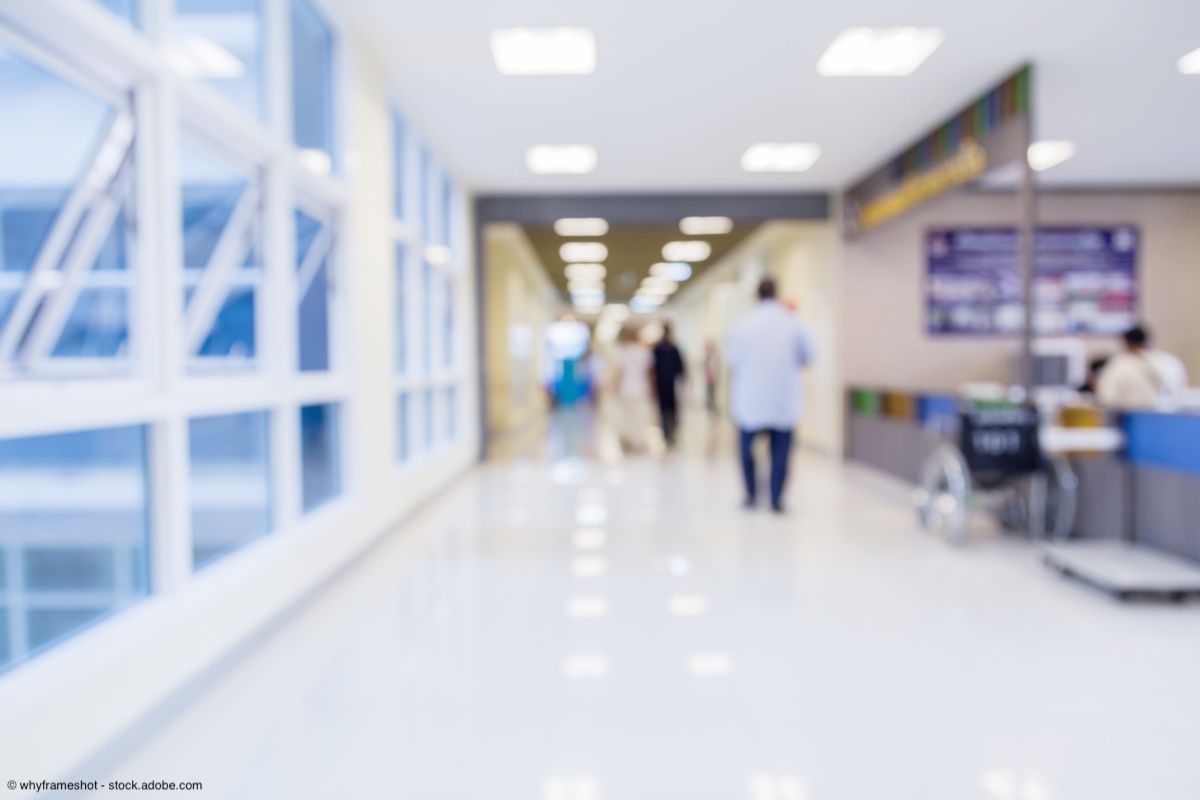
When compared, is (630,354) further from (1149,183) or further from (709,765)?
(709,765)

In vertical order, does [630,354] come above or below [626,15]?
below

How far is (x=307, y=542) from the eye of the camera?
413 centimetres

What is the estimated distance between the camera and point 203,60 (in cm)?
365

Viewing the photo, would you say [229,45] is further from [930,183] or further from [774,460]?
[930,183]

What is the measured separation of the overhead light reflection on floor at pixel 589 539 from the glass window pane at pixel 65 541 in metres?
2.42

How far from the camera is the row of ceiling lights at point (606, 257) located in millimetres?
11555

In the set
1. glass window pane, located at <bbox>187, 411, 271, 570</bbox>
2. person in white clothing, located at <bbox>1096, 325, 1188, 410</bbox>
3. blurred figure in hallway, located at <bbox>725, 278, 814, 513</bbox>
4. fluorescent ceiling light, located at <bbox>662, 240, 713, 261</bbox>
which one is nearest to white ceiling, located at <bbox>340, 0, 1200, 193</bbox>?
blurred figure in hallway, located at <bbox>725, 278, 814, 513</bbox>

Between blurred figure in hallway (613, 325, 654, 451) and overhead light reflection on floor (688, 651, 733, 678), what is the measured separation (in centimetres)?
→ 794

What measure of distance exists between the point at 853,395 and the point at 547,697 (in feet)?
25.1

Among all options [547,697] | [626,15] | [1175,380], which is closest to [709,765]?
[547,697]

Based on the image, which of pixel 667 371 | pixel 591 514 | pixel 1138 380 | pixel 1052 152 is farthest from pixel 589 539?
pixel 1052 152

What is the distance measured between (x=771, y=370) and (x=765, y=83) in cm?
209

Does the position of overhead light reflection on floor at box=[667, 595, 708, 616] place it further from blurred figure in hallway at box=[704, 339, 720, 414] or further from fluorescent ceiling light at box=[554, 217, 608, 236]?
blurred figure in hallway at box=[704, 339, 720, 414]

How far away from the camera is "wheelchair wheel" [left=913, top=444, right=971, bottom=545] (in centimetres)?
497
